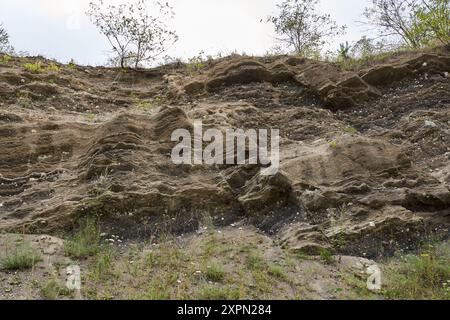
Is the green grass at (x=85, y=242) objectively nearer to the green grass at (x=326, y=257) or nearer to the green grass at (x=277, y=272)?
the green grass at (x=277, y=272)

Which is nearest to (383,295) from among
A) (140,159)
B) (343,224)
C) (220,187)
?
(343,224)

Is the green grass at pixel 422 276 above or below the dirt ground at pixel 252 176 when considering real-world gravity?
below

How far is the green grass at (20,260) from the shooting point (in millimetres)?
6000

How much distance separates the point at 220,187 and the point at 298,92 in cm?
391

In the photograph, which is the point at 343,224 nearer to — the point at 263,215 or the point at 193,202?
the point at 263,215

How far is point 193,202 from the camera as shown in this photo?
7391 mm

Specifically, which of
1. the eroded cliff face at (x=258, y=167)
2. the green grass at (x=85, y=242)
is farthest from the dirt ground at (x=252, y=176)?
the green grass at (x=85, y=242)

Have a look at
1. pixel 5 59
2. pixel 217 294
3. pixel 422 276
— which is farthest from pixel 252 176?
pixel 5 59

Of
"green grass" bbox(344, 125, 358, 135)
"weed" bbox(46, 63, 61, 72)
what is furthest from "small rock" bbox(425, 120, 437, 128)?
"weed" bbox(46, 63, 61, 72)

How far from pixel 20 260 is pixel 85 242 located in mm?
849

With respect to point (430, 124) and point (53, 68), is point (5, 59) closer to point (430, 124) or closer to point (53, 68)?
point (53, 68)

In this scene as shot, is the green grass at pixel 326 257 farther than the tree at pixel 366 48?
No

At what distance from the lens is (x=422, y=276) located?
5.97m

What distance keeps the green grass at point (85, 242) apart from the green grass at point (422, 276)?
11.7 feet
